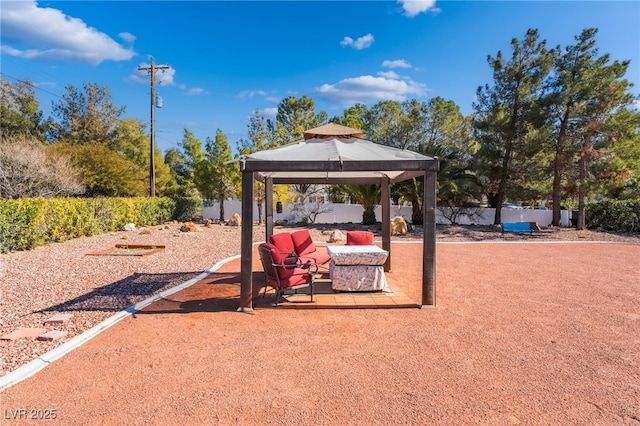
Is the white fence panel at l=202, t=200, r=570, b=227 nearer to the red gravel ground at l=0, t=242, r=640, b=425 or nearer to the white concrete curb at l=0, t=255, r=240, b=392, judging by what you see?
the red gravel ground at l=0, t=242, r=640, b=425

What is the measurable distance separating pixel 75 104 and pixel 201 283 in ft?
114

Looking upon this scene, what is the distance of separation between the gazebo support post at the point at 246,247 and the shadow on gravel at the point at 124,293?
195 cm

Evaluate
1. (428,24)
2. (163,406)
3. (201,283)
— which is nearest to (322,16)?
(428,24)

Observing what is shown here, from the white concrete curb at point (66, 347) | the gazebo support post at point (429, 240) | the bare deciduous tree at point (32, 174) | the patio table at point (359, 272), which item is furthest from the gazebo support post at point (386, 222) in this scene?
the bare deciduous tree at point (32, 174)

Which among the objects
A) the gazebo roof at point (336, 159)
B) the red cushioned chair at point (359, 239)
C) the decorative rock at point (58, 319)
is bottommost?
the decorative rock at point (58, 319)

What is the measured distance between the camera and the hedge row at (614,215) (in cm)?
1711

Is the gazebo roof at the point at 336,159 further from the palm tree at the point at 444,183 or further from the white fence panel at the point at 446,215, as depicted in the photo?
the white fence panel at the point at 446,215

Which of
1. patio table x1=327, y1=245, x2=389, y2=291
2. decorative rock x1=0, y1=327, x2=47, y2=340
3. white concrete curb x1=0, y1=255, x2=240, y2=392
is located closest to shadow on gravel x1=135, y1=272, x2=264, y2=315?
white concrete curb x1=0, y1=255, x2=240, y2=392

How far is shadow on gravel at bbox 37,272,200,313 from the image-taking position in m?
5.84

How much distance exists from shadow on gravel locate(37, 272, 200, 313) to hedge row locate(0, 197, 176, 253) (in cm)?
532

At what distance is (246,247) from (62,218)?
10517mm

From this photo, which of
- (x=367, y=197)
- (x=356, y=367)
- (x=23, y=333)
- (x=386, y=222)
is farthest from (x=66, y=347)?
(x=367, y=197)

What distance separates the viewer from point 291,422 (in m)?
2.95

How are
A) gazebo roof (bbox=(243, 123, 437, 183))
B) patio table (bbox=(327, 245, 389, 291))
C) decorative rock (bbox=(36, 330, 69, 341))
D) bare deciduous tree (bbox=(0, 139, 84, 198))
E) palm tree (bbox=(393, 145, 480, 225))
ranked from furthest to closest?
palm tree (bbox=(393, 145, 480, 225)) → bare deciduous tree (bbox=(0, 139, 84, 198)) → patio table (bbox=(327, 245, 389, 291)) → gazebo roof (bbox=(243, 123, 437, 183)) → decorative rock (bbox=(36, 330, 69, 341))
